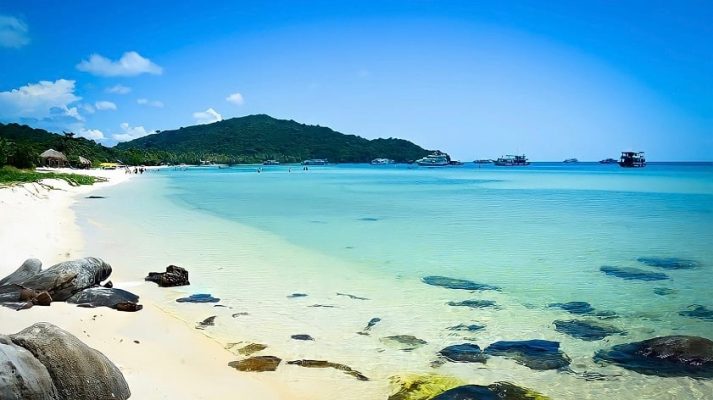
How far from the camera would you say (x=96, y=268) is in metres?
9.94

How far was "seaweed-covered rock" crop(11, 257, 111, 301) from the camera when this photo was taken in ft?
28.5

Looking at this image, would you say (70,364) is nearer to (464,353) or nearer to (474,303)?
(464,353)

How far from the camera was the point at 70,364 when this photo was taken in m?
4.68

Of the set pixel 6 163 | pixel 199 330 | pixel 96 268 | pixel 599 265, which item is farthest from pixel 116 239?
pixel 6 163

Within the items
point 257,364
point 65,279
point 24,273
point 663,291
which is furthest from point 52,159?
point 663,291

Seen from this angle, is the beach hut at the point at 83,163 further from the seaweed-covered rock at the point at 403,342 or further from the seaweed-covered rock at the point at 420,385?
the seaweed-covered rock at the point at 420,385

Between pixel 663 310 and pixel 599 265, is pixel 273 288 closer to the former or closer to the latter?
pixel 663 310

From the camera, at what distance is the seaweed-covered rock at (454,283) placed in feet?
38.1

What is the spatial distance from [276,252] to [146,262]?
12.7 feet

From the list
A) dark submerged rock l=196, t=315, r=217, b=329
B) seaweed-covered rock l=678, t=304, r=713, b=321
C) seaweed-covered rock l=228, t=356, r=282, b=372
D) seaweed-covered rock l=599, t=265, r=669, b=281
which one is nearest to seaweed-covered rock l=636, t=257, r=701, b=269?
seaweed-covered rock l=599, t=265, r=669, b=281

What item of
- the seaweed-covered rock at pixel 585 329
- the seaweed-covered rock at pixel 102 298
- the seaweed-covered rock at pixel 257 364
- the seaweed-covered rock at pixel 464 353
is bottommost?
the seaweed-covered rock at pixel 585 329

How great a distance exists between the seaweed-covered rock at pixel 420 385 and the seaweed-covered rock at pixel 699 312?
236 inches

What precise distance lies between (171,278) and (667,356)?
939cm

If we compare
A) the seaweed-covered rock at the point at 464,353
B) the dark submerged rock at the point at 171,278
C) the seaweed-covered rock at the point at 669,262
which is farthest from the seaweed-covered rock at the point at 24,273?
the seaweed-covered rock at the point at 669,262
